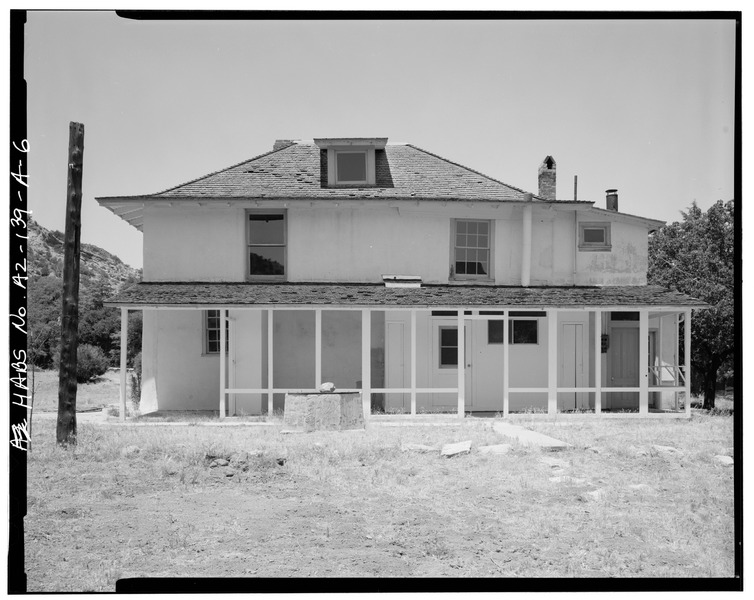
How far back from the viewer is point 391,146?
23312mm

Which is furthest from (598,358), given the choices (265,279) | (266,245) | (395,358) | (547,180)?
(266,245)

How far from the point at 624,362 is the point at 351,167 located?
923 centimetres

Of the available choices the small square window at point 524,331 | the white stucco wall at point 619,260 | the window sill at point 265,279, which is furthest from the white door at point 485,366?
the window sill at point 265,279

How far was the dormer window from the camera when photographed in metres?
21.3

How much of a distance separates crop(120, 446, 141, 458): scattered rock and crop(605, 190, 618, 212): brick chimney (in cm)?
1579

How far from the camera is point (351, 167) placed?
2156cm

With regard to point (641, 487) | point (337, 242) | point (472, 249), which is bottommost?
point (641, 487)

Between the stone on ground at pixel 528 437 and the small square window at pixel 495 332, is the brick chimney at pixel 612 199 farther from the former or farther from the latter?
the stone on ground at pixel 528 437

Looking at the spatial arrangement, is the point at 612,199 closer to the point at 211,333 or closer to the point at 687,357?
the point at 687,357

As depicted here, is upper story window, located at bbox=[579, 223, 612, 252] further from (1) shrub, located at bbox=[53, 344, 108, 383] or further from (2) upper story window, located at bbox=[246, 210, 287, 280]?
(1) shrub, located at bbox=[53, 344, 108, 383]

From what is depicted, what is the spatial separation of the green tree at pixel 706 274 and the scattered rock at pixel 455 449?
1300 cm

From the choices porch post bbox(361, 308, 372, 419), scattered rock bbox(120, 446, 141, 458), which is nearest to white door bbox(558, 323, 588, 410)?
porch post bbox(361, 308, 372, 419)

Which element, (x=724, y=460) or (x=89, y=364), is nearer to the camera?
(x=724, y=460)

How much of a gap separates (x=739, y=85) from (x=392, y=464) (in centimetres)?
784
